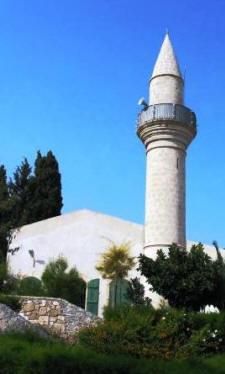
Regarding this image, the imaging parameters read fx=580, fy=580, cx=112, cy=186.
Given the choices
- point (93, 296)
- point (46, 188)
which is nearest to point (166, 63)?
point (93, 296)

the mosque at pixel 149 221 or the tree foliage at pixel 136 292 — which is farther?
the mosque at pixel 149 221

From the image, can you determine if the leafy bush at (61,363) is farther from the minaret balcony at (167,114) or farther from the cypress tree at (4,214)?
the minaret balcony at (167,114)

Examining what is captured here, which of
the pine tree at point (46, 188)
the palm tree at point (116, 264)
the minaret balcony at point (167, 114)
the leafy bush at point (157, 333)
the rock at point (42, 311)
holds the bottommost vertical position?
the leafy bush at point (157, 333)

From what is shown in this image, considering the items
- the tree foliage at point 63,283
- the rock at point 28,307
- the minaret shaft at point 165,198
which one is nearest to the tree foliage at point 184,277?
the minaret shaft at point 165,198

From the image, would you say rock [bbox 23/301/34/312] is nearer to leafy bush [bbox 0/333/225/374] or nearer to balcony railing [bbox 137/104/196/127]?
leafy bush [bbox 0/333/225/374]

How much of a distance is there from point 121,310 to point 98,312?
12.6m

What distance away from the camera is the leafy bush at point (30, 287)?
2521cm

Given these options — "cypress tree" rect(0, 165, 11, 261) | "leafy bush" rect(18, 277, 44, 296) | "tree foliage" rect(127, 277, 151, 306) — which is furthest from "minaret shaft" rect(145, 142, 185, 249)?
"cypress tree" rect(0, 165, 11, 261)

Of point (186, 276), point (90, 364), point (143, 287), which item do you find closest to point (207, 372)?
point (90, 364)

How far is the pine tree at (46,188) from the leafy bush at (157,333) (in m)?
25.4

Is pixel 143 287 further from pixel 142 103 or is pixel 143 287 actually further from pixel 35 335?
pixel 35 335

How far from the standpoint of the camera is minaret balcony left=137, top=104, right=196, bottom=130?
2614cm

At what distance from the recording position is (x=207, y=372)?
10289mm

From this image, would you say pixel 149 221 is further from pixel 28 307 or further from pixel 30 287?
pixel 28 307
